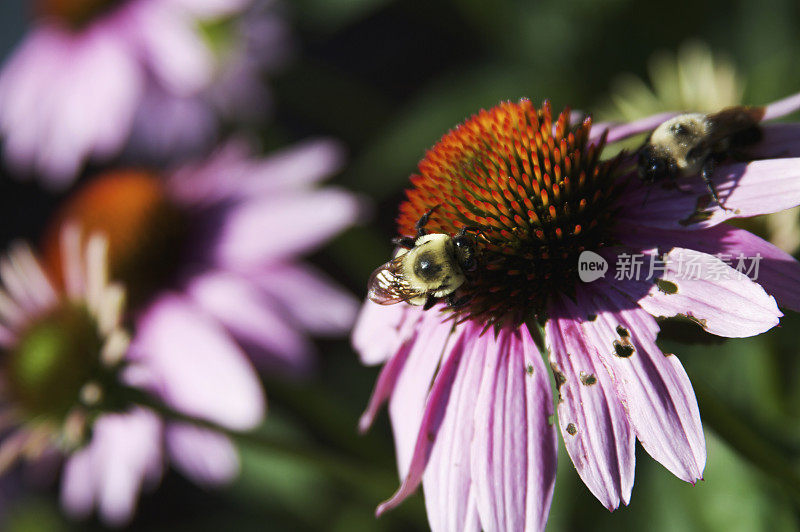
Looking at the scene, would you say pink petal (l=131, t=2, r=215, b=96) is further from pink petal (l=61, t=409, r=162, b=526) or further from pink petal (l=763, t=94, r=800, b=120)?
pink petal (l=763, t=94, r=800, b=120)

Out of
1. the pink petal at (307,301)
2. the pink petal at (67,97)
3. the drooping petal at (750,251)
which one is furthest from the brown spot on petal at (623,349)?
the pink petal at (67,97)

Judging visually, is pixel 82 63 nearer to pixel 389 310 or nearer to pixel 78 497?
pixel 78 497

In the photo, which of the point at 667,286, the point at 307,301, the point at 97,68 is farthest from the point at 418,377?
the point at 97,68

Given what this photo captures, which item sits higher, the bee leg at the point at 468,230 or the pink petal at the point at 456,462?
the bee leg at the point at 468,230

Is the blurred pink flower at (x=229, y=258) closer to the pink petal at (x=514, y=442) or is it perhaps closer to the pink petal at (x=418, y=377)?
the pink petal at (x=418, y=377)

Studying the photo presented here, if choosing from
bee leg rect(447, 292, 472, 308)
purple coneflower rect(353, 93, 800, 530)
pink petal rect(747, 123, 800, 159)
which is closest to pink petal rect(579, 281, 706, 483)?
purple coneflower rect(353, 93, 800, 530)

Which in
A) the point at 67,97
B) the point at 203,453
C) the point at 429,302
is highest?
the point at 67,97

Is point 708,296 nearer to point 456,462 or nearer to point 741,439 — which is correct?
point 741,439
